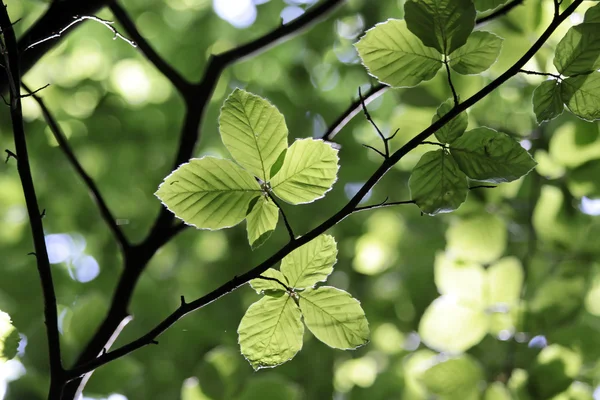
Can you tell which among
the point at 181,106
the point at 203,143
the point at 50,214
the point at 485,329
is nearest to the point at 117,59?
the point at 181,106

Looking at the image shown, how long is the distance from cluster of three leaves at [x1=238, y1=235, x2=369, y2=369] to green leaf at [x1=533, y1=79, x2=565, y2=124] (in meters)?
0.27

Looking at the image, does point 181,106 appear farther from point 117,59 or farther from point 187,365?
point 187,365

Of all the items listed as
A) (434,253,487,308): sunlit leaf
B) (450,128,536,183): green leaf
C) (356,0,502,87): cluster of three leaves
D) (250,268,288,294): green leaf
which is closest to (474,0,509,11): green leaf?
(356,0,502,87): cluster of three leaves

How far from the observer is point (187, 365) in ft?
4.97

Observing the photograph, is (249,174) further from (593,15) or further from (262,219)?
(593,15)

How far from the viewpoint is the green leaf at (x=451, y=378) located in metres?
1.07

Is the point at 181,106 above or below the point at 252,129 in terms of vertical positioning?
below

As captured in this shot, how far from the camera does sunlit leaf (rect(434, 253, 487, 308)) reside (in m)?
1.17

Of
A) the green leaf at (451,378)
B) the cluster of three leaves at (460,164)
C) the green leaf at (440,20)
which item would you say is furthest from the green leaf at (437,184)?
the green leaf at (451,378)

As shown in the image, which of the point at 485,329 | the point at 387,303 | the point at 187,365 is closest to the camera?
the point at 485,329

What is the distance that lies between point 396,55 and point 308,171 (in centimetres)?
15

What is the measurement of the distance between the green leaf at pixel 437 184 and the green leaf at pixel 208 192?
17 centimetres

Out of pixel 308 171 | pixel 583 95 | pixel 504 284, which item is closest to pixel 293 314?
pixel 308 171

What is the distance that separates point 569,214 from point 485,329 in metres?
0.34
